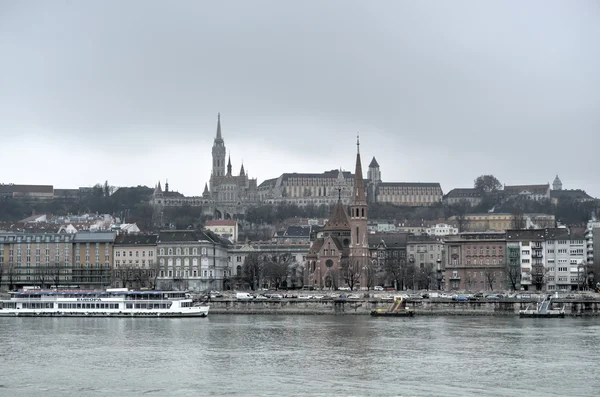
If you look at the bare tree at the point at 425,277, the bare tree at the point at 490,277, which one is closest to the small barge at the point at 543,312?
the bare tree at the point at 490,277

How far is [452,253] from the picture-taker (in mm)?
105062

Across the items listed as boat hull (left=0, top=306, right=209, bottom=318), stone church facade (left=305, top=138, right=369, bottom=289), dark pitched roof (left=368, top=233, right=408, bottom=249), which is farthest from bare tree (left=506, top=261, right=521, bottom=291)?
boat hull (left=0, top=306, right=209, bottom=318)

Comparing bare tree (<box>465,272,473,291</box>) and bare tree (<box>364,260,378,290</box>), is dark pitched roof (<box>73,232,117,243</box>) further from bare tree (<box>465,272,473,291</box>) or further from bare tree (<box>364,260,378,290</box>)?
bare tree (<box>465,272,473,291</box>)

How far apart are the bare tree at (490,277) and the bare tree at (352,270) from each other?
12376 mm

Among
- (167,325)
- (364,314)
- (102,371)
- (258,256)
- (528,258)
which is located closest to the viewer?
(102,371)

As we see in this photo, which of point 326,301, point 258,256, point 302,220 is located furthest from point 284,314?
point 302,220

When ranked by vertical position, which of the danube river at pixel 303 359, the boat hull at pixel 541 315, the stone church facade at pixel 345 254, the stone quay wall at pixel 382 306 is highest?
the stone church facade at pixel 345 254

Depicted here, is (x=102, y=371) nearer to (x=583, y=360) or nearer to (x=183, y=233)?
(x=583, y=360)

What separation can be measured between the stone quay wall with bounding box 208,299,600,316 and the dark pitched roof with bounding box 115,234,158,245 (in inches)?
1105

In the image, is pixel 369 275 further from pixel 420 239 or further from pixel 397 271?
pixel 420 239

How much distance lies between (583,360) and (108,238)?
70632 mm

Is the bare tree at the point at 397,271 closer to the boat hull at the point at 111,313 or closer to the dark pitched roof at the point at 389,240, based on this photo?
the dark pitched roof at the point at 389,240

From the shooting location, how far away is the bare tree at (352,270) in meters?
108

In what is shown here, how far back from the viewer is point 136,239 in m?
114
